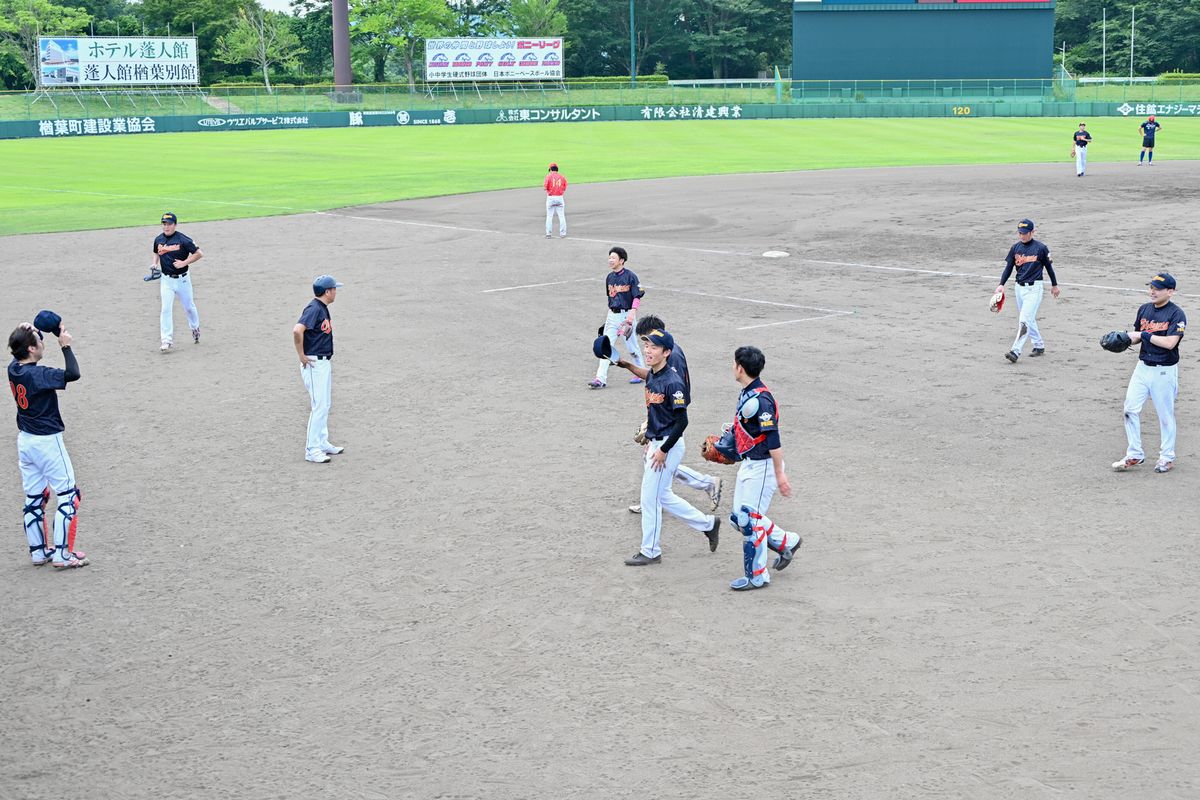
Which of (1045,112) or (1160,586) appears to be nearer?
(1160,586)

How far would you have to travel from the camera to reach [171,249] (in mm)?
19188

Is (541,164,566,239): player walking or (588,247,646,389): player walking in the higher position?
(541,164,566,239): player walking

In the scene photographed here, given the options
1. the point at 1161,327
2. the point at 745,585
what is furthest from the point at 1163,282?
the point at 745,585

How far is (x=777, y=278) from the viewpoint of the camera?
2573 cm

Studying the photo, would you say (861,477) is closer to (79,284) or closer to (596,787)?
(596,787)

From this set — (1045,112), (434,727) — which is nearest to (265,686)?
(434,727)

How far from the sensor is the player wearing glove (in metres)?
12.6

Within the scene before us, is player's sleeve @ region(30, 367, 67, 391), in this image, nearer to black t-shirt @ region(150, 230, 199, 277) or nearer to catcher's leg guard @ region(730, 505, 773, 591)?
catcher's leg guard @ region(730, 505, 773, 591)

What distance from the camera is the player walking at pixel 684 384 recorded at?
407 inches

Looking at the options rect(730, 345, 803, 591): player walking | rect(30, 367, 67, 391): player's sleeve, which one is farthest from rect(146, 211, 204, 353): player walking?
rect(730, 345, 803, 591): player walking

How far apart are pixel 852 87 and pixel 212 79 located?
6338 centimetres

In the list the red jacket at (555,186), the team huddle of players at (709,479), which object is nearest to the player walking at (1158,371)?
the team huddle of players at (709,479)

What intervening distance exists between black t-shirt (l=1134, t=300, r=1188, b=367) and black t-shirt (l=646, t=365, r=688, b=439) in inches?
228

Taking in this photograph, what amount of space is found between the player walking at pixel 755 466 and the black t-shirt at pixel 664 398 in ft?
1.92
